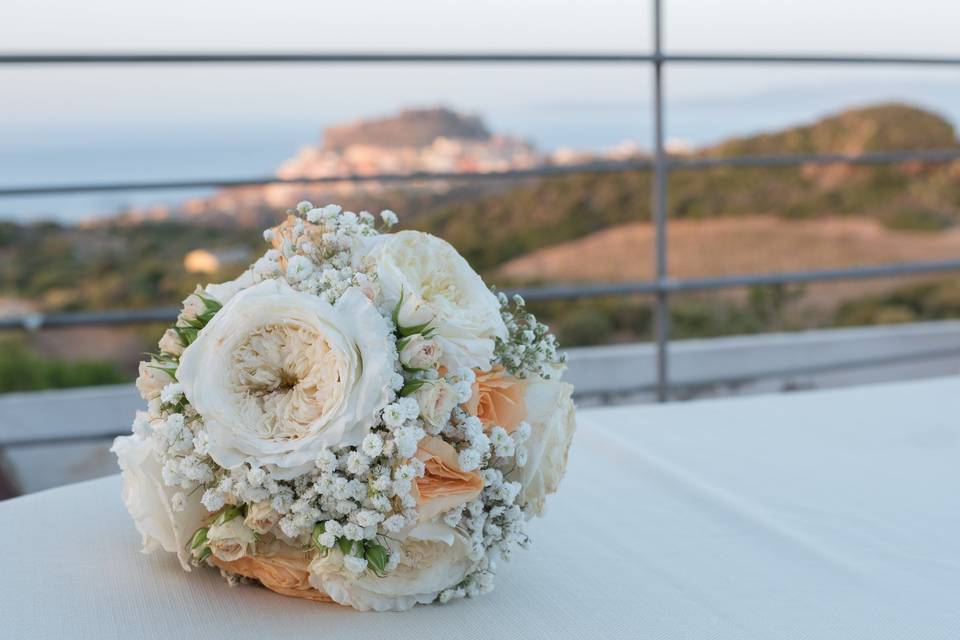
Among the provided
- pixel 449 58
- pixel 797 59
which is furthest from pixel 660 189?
pixel 449 58

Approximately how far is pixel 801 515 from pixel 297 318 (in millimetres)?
458

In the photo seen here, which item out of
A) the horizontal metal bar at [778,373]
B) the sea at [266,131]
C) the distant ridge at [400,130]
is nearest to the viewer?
the horizontal metal bar at [778,373]

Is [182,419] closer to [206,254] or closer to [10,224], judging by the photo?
[206,254]

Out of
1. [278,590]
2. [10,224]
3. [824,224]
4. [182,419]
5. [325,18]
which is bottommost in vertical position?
[824,224]

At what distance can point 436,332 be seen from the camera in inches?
26.3

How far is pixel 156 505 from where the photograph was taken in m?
0.69

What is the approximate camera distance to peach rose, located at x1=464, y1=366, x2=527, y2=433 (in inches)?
26.4

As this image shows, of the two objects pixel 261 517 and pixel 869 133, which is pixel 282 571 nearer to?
pixel 261 517

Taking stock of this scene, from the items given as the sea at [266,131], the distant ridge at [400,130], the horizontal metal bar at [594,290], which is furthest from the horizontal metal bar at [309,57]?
the distant ridge at [400,130]

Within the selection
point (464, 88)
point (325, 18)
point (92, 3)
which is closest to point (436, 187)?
point (464, 88)

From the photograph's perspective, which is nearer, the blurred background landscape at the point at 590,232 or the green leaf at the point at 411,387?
the green leaf at the point at 411,387

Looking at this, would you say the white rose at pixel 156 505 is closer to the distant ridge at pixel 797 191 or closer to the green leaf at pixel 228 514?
the green leaf at pixel 228 514

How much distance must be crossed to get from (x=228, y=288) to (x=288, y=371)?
0.27 ft

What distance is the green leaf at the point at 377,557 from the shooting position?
641 millimetres
